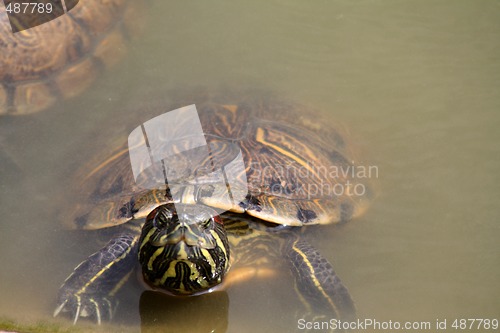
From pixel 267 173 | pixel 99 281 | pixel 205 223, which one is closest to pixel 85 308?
pixel 99 281

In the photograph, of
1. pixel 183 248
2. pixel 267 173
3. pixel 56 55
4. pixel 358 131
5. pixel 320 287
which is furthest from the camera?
pixel 56 55

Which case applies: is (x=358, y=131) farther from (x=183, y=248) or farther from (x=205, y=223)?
(x=183, y=248)

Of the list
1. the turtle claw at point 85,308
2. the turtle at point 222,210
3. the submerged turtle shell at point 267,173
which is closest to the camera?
the turtle at point 222,210

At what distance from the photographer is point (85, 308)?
3400 millimetres

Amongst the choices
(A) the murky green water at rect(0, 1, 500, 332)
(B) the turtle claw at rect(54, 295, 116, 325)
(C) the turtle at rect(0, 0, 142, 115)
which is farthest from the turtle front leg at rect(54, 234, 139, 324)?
(C) the turtle at rect(0, 0, 142, 115)

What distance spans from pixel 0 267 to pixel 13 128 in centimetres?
138

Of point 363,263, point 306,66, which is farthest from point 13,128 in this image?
point 363,263

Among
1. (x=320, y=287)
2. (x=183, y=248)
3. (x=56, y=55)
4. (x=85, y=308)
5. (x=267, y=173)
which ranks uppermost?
(x=56, y=55)

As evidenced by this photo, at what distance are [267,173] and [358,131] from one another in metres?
1.21

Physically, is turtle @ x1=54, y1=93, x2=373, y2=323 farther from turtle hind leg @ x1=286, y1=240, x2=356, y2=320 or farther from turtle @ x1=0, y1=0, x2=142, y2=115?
turtle @ x1=0, y1=0, x2=142, y2=115

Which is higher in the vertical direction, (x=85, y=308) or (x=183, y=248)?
(x=183, y=248)

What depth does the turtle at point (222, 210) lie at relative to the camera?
325 cm

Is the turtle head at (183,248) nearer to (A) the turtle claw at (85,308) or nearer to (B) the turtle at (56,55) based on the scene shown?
(A) the turtle claw at (85,308)

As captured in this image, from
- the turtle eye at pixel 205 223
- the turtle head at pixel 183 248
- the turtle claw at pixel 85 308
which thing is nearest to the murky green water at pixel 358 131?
the turtle claw at pixel 85 308
